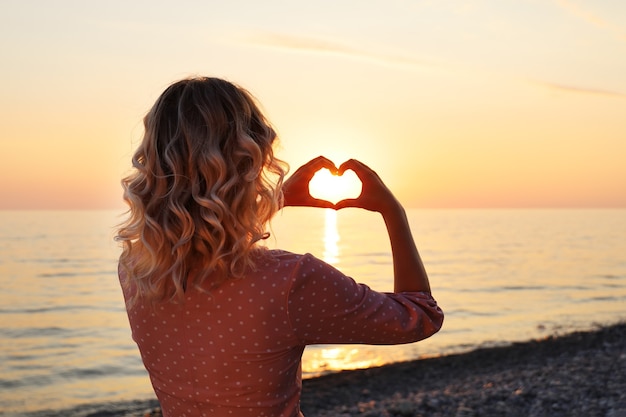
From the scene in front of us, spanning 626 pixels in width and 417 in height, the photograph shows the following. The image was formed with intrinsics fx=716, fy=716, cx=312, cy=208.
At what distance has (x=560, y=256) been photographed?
4638cm

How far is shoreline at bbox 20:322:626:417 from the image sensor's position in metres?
9.30

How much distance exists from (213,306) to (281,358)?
0.73 ft

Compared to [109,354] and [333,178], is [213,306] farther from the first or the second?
[109,354]

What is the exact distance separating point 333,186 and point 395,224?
22 centimetres

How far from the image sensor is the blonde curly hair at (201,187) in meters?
1.78

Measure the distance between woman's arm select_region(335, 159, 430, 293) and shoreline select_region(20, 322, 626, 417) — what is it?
23.7 feet

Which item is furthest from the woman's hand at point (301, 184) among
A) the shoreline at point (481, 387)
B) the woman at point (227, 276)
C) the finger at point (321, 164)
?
the shoreline at point (481, 387)

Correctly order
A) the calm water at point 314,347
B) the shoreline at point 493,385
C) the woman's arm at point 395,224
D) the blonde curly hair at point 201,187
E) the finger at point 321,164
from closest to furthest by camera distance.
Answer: the blonde curly hair at point 201,187
the woman's arm at point 395,224
the finger at point 321,164
the shoreline at point 493,385
the calm water at point 314,347

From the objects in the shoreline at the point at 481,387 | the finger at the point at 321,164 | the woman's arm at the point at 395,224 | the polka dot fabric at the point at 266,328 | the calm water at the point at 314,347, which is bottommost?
the calm water at the point at 314,347

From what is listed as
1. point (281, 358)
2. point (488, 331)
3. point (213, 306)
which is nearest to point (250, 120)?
point (213, 306)

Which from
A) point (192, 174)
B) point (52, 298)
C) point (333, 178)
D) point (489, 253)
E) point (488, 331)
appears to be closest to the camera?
point (192, 174)

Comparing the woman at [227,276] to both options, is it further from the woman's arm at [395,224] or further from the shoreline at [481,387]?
the shoreline at [481,387]

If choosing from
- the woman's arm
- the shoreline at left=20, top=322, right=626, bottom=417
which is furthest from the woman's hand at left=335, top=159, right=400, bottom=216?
the shoreline at left=20, top=322, right=626, bottom=417

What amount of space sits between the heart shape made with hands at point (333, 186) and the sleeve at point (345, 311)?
1.12 ft
